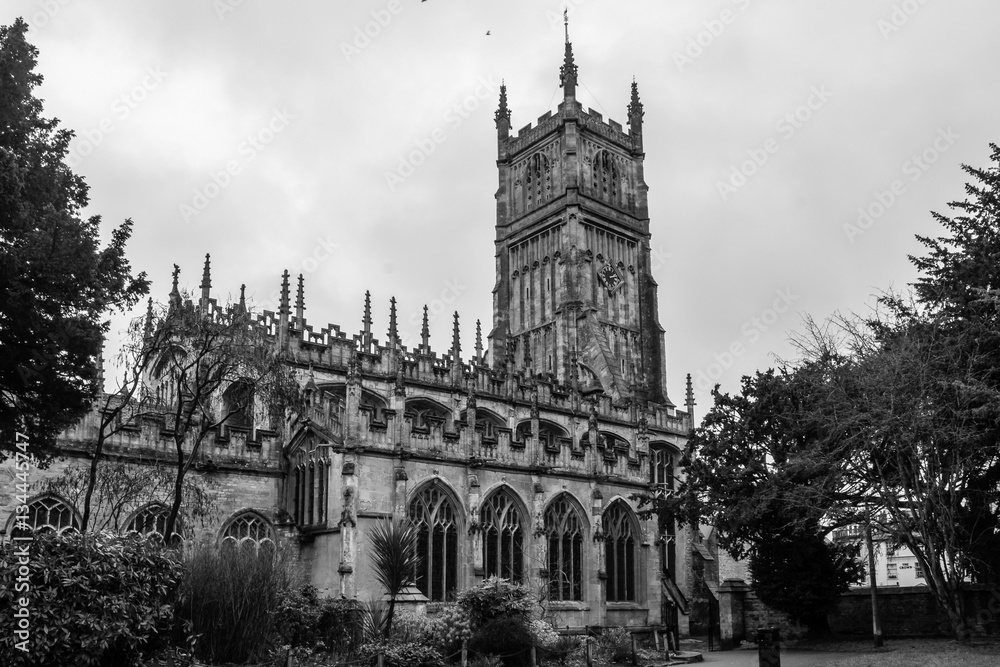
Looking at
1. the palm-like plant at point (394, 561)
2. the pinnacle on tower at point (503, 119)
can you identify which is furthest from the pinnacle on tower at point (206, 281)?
the pinnacle on tower at point (503, 119)

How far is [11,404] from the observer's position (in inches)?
717

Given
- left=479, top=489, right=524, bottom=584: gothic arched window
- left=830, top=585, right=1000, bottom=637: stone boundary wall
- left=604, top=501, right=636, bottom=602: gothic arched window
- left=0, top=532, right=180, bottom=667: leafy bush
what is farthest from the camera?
left=604, top=501, right=636, bottom=602: gothic arched window

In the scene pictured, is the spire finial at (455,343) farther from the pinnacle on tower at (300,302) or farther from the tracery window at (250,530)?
the tracery window at (250,530)

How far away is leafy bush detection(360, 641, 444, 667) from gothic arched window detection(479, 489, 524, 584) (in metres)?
8.96

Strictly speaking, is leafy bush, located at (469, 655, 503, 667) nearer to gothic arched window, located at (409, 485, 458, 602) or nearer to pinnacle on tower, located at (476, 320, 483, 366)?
gothic arched window, located at (409, 485, 458, 602)

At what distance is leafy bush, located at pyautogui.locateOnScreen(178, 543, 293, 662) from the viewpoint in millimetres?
15094

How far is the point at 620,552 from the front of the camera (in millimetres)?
30672

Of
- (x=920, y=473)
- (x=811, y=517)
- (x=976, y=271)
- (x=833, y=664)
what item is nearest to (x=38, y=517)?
(x=833, y=664)

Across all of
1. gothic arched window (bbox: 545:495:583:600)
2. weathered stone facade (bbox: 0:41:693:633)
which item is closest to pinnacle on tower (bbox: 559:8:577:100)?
weathered stone facade (bbox: 0:41:693:633)

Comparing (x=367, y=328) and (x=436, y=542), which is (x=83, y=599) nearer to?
(x=436, y=542)

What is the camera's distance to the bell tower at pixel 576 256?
52.5 m

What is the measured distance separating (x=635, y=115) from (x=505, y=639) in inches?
2003

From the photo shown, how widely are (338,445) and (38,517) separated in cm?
717

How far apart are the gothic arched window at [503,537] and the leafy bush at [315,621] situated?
289 inches
